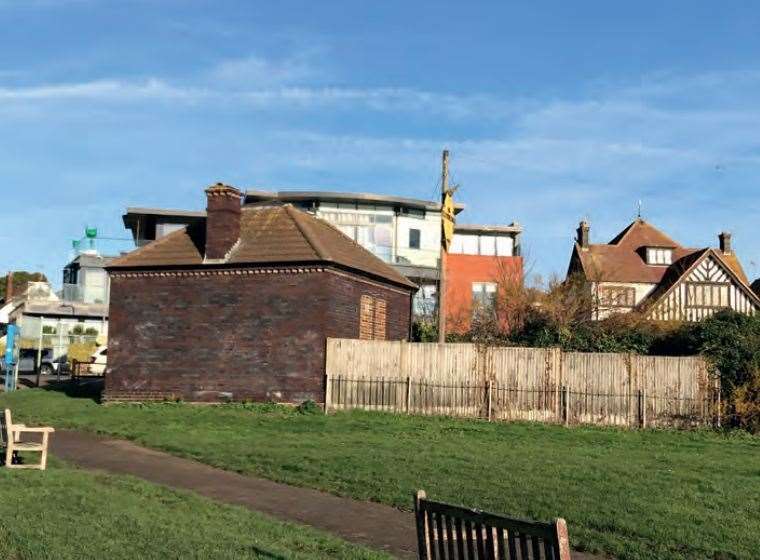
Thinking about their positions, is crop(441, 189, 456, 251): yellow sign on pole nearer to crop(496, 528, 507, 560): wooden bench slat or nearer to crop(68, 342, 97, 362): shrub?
crop(496, 528, 507, 560): wooden bench slat

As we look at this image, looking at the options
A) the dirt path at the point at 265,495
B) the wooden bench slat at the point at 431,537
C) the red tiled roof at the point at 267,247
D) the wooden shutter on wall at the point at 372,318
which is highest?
the red tiled roof at the point at 267,247

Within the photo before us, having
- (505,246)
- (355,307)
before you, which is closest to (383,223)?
(505,246)

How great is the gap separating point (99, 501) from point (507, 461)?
24.5ft

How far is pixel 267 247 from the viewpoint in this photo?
2705cm

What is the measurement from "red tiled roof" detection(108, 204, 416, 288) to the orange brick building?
23014mm

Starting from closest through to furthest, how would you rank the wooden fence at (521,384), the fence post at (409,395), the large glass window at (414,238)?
1. the wooden fence at (521,384)
2. the fence post at (409,395)
3. the large glass window at (414,238)

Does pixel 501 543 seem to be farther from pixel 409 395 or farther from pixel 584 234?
pixel 584 234

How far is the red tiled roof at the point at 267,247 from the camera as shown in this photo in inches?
1039

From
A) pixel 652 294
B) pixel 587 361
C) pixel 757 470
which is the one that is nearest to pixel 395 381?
pixel 587 361

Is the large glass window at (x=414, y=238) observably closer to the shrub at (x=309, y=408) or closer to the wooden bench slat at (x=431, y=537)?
the shrub at (x=309, y=408)

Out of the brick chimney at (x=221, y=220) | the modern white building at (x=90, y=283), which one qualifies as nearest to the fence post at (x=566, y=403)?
the brick chimney at (x=221, y=220)

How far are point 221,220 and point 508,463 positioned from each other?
14.5 metres

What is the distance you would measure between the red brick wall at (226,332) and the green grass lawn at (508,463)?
3.44 feet

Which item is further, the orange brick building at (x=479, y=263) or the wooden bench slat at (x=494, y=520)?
the orange brick building at (x=479, y=263)
